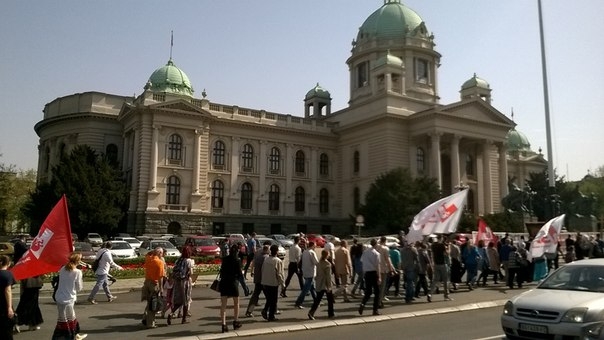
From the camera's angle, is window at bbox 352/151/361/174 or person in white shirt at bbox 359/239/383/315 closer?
person in white shirt at bbox 359/239/383/315

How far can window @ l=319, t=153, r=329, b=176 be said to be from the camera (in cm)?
6234

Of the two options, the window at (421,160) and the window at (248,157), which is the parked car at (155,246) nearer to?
the window at (248,157)

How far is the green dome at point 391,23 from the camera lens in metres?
67.6

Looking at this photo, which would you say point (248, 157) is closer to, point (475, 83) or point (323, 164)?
point (323, 164)

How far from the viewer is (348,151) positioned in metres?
61.5

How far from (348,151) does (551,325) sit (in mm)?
53389

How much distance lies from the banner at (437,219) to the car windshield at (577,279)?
6192 mm

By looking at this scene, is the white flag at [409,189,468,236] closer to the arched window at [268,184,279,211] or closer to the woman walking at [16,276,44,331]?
the woman walking at [16,276,44,331]

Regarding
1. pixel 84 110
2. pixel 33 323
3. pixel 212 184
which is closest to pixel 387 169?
pixel 212 184

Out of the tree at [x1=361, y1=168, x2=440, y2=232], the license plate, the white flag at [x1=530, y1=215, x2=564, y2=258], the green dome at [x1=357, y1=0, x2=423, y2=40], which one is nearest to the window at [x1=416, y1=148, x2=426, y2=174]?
the tree at [x1=361, y1=168, x2=440, y2=232]

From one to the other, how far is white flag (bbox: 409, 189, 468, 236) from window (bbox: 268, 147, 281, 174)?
1668 inches

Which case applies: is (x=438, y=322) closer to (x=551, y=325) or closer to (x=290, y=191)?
(x=551, y=325)

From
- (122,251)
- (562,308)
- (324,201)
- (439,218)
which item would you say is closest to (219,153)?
(324,201)

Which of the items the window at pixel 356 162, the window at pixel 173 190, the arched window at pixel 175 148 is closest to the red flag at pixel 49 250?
the window at pixel 173 190
